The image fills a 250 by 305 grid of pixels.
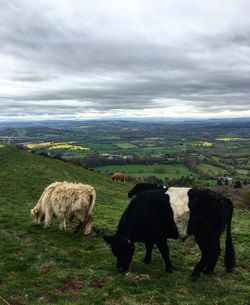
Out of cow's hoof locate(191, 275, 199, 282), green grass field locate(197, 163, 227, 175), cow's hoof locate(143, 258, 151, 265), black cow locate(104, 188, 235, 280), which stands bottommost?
green grass field locate(197, 163, 227, 175)

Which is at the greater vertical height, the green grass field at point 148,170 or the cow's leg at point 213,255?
the cow's leg at point 213,255

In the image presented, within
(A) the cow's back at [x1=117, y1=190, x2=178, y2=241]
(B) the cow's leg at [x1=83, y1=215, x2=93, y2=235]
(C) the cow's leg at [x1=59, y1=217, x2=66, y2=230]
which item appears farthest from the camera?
(C) the cow's leg at [x1=59, y1=217, x2=66, y2=230]

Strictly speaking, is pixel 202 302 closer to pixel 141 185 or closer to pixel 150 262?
pixel 150 262

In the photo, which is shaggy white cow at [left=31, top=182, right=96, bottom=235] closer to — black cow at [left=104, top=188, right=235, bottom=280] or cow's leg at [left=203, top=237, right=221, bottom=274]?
black cow at [left=104, top=188, right=235, bottom=280]

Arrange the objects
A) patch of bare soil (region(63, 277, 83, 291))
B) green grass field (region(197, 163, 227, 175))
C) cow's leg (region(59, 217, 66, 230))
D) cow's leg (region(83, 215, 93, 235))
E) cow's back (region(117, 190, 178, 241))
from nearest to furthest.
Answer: patch of bare soil (region(63, 277, 83, 291))
cow's back (region(117, 190, 178, 241))
cow's leg (region(83, 215, 93, 235))
cow's leg (region(59, 217, 66, 230))
green grass field (region(197, 163, 227, 175))

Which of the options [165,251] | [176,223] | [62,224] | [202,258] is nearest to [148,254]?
[165,251]

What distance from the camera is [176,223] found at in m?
10.8

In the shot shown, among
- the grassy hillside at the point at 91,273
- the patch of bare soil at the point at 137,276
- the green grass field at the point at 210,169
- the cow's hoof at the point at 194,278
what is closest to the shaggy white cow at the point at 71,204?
the grassy hillside at the point at 91,273

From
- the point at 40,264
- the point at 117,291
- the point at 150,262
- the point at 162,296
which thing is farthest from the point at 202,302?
the point at 40,264

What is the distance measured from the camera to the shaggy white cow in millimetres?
14859

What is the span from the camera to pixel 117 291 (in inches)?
376

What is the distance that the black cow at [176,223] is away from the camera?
35.0ft

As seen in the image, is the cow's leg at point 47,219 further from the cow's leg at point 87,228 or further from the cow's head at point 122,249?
the cow's head at point 122,249

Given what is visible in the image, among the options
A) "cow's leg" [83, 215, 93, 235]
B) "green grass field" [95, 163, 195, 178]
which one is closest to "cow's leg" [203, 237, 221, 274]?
"cow's leg" [83, 215, 93, 235]
